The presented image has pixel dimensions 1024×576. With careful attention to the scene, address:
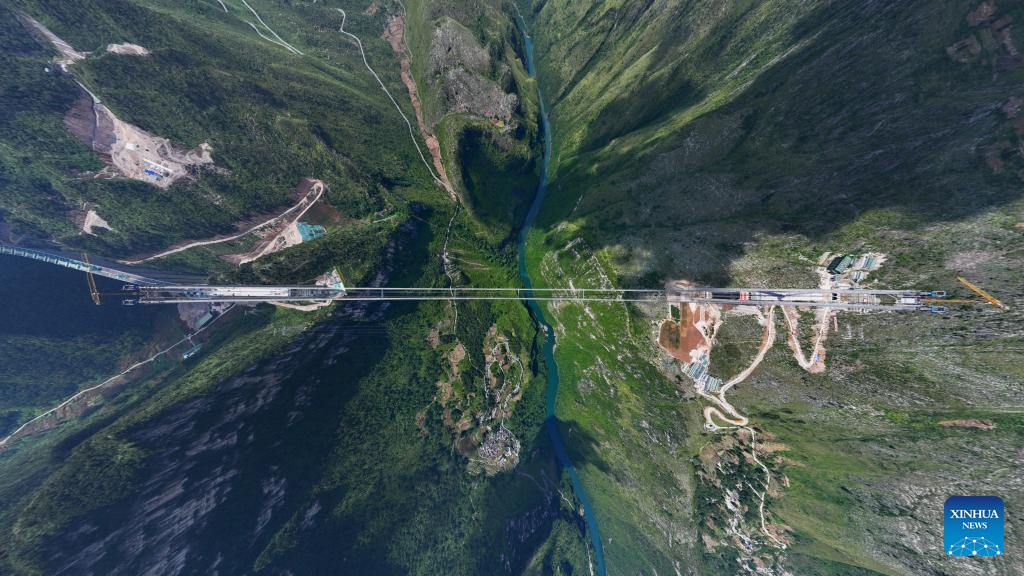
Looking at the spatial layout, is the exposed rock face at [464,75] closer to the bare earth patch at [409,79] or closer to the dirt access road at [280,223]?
the bare earth patch at [409,79]

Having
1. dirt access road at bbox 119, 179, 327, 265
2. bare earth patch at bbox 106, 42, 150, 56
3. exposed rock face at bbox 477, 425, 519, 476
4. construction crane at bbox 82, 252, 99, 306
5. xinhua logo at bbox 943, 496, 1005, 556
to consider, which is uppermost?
bare earth patch at bbox 106, 42, 150, 56

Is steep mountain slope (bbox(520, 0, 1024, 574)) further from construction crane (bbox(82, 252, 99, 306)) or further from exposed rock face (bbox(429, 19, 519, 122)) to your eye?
construction crane (bbox(82, 252, 99, 306))

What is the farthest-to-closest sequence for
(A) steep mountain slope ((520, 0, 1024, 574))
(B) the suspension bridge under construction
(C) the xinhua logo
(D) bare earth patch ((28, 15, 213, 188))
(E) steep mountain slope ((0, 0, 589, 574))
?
(D) bare earth patch ((28, 15, 213, 188)) → (E) steep mountain slope ((0, 0, 589, 574)) → (B) the suspension bridge under construction → (C) the xinhua logo → (A) steep mountain slope ((520, 0, 1024, 574))

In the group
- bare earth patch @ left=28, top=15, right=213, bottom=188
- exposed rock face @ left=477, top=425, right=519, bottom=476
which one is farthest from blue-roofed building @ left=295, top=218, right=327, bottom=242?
exposed rock face @ left=477, top=425, right=519, bottom=476

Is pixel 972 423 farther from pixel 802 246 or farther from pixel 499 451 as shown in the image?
pixel 499 451

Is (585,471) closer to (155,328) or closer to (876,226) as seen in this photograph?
(876,226)
